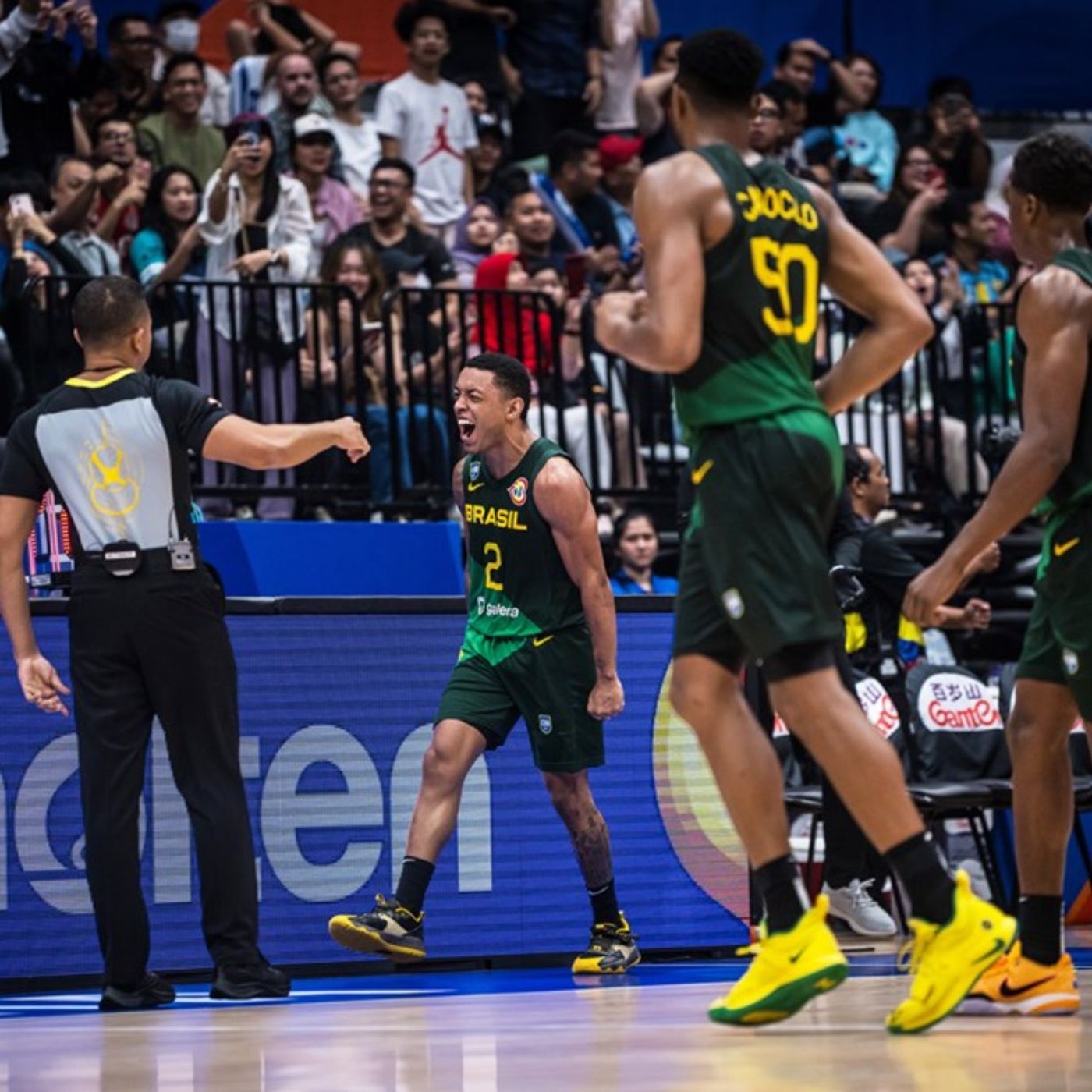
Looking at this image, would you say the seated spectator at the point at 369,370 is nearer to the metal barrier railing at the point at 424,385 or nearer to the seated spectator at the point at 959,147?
the metal barrier railing at the point at 424,385

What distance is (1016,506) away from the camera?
5984 millimetres

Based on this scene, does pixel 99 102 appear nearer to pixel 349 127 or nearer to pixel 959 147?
pixel 349 127

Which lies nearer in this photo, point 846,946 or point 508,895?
point 508,895

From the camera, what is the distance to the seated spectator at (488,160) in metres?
15.7

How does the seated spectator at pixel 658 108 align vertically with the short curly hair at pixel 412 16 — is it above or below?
below

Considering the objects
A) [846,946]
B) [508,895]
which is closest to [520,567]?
[508,895]

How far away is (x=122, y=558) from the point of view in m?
7.48

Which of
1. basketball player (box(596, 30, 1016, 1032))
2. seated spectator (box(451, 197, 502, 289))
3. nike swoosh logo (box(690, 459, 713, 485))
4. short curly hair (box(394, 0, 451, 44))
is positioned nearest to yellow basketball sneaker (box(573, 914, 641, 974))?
basketball player (box(596, 30, 1016, 1032))

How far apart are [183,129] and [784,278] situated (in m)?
9.26

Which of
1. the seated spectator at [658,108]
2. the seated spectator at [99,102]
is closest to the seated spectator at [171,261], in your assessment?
the seated spectator at [99,102]

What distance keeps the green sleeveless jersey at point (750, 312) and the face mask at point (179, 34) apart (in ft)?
36.1

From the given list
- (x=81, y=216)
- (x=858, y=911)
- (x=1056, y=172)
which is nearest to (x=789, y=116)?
(x=81, y=216)

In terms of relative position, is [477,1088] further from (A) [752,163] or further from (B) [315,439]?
(B) [315,439]

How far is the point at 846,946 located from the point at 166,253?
5.77 metres
